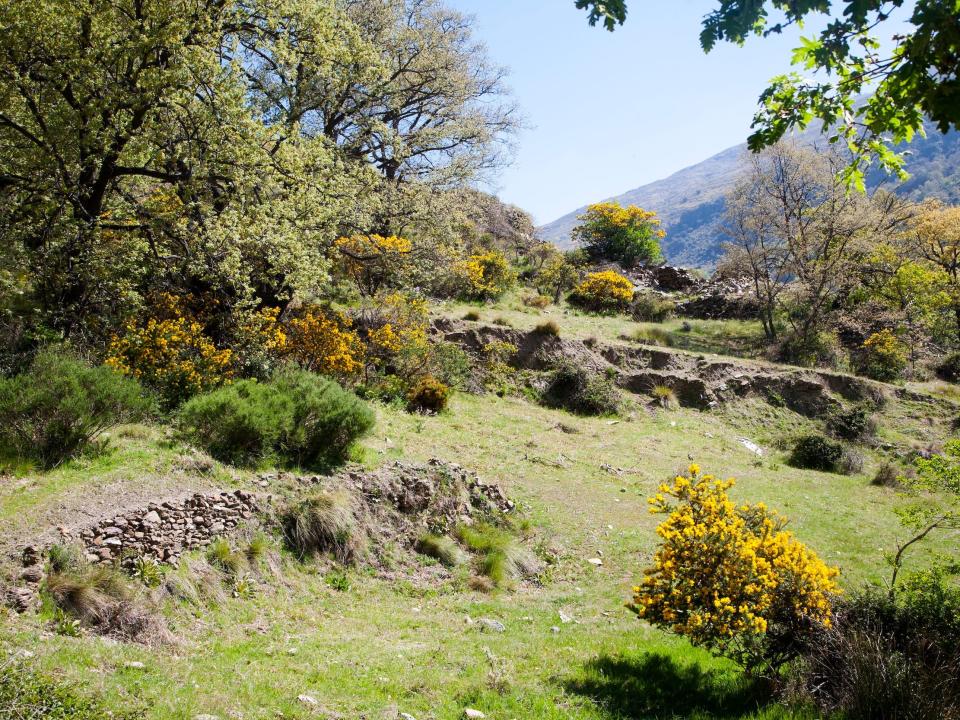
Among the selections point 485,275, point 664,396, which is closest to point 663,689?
point 664,396

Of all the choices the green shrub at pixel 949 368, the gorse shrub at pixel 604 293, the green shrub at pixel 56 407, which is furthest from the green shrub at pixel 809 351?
the green shrub at pixel 56 407

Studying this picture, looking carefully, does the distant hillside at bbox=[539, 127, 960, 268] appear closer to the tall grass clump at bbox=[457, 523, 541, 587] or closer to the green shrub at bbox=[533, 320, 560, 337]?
the green shrub at bbox=[533, 320, 560, 337]

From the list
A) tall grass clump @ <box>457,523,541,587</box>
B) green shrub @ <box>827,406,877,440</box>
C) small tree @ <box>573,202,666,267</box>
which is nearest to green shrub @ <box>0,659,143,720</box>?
tall grass clump @ <box>457,523,541,587</box>

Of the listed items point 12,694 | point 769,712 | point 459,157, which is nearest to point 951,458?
point 769,712

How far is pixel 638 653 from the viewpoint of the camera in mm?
5828

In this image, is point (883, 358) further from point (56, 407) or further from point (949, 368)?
point (56, 407)

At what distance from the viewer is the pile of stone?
5.60 meters

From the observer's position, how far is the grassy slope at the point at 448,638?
433 cm

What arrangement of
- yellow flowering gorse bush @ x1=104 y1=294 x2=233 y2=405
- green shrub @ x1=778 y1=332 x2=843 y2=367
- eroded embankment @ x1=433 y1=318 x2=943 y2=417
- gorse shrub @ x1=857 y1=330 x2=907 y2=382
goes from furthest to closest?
green shrub @ x1=778 y1=332 x2=843 y2=367 → gorse shrub @ x1=857 y1=330 x2=907 y2=382 → eroded embankment @ x1=433 y1=318 x2=943 y2=417 → yellow flowering gorse bush @ x1=104 y1=294 x2=233 y2=405

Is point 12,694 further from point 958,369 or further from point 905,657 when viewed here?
point 958,369

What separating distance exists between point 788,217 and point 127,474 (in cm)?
2493

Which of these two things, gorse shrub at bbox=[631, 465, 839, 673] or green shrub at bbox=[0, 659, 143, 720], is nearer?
green shrub at bbox=[0, 659, 143, 720]

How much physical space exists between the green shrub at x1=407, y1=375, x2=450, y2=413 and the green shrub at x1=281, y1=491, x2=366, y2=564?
5688 mm

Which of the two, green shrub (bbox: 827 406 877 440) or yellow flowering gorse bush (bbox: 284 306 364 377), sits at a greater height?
yellow flowering gorse bush (bbox: 284 306 364 377)
